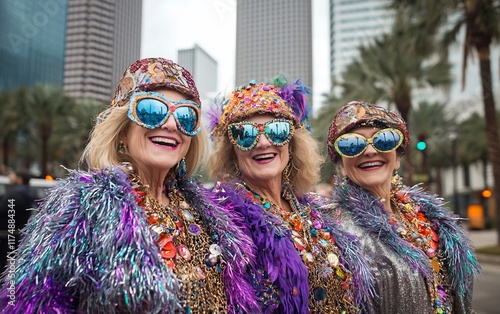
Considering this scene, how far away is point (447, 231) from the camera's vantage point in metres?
2.23

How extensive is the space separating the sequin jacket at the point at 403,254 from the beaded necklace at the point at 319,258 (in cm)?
16

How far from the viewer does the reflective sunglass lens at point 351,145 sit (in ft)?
6.99

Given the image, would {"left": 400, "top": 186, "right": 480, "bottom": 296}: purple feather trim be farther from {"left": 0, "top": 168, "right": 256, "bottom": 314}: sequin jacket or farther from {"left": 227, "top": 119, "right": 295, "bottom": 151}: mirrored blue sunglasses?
{"left": 0, "top": 168, "right": 256, "bottom": 314}: sequin jacket

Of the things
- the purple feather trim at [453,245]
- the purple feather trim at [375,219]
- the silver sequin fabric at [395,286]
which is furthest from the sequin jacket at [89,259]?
the purple feather trim at [453,245]

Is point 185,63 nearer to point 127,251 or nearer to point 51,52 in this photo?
point 127,251

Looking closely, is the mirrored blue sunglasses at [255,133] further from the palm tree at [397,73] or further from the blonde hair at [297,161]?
the palm tree at [397,73]

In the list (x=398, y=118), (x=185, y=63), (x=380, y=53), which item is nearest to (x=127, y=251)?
(x=185, y=63)

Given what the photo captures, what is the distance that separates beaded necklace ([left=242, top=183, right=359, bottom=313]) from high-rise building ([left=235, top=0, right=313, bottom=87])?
1.01 m

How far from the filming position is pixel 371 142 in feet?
7.01

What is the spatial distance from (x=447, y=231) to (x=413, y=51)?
9650mm

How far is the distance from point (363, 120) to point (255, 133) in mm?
670

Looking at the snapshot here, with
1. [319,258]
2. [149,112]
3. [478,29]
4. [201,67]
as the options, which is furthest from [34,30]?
[478,29]

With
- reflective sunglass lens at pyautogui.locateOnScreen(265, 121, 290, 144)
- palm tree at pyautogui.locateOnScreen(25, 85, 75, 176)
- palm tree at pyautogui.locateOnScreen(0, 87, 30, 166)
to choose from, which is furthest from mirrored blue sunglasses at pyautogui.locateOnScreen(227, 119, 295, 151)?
palm tree at pyautogui.locateOnScreen(0, 87, 30, 166)

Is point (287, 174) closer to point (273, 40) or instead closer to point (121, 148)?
point (121, 148)
